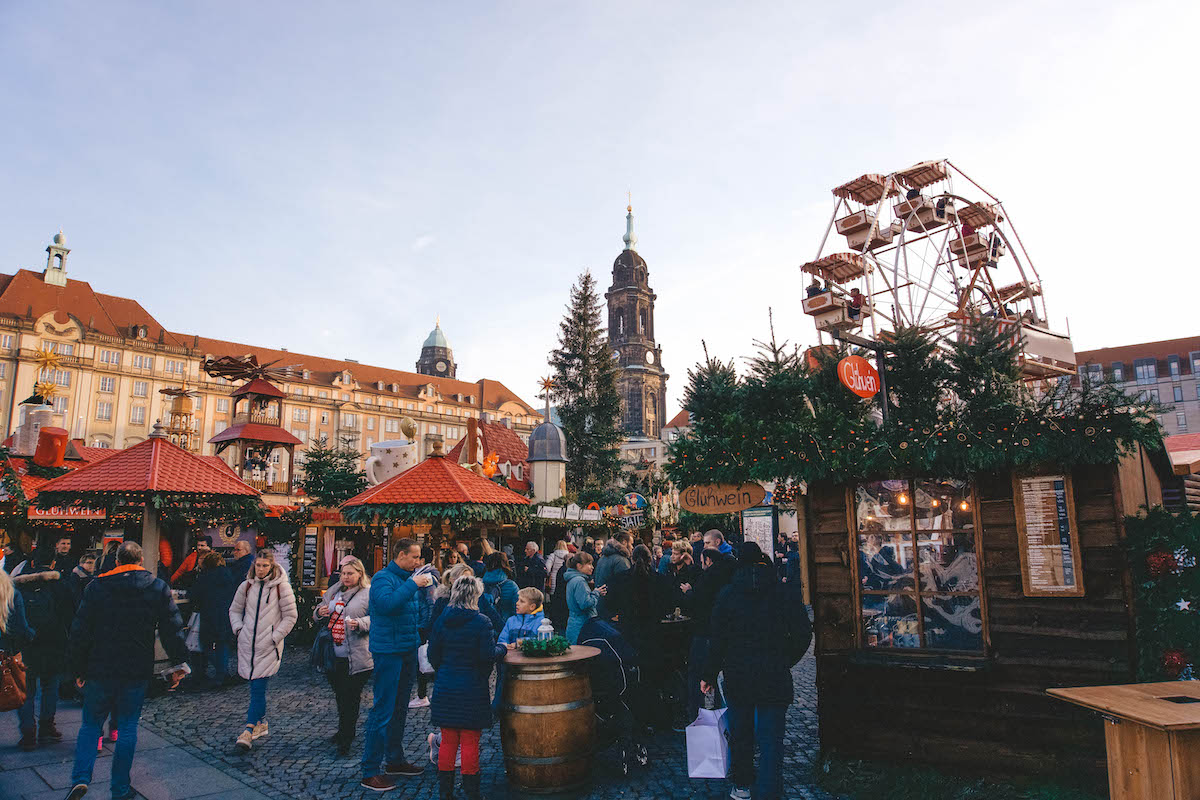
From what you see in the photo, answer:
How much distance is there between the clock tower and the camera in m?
99.2

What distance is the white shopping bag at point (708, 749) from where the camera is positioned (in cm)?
551

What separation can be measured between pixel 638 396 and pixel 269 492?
51381 mm

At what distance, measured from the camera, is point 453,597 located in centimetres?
554

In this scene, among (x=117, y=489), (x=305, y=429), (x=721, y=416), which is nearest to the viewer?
(x=721, y=416)

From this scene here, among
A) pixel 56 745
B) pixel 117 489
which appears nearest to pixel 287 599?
pixel 56 745

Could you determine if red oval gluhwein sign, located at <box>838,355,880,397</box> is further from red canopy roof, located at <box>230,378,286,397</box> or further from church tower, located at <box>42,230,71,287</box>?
church tower, located at <box>42,230,71,287</box>

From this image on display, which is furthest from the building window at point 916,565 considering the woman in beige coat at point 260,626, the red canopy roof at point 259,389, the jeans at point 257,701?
the red canopy roof at point 259,389

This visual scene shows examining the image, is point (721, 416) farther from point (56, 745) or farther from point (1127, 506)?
point (56, 745)

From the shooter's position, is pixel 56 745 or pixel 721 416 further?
pixel 721 416

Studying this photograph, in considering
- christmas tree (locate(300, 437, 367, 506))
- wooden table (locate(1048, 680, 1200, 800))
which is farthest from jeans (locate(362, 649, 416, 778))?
christmas tree (locate(300, 437, 367, 506))

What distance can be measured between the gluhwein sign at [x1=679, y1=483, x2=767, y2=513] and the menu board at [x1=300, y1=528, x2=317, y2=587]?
1069cm

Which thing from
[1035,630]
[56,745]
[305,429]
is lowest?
[56,745]

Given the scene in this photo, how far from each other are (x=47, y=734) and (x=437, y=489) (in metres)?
6.73

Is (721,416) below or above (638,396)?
below
